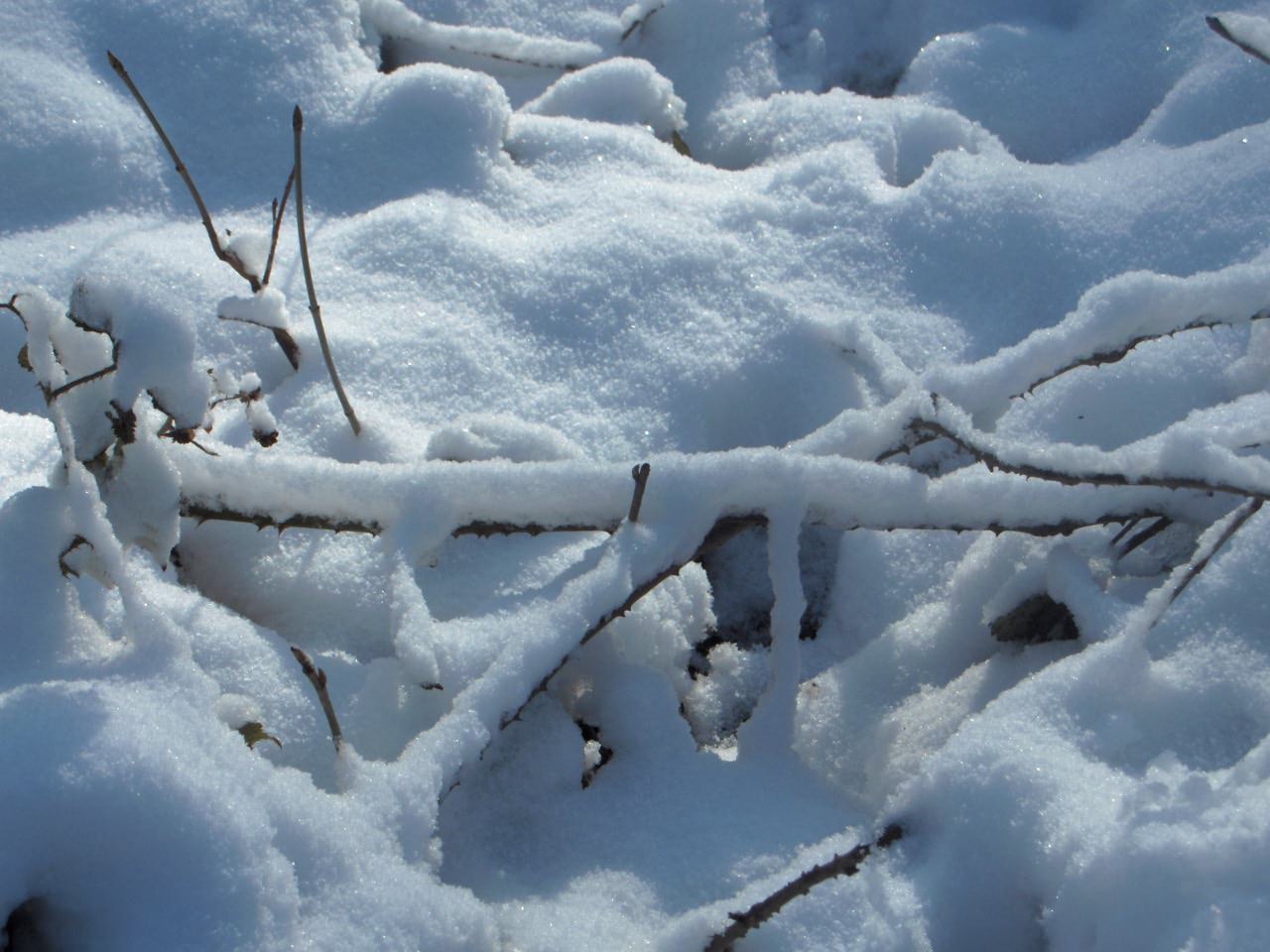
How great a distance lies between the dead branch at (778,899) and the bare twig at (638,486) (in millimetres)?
426

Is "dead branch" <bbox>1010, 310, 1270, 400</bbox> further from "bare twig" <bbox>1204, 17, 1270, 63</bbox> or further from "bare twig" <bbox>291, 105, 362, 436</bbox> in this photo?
"bare twig" <bbox>291, 105, 362, 436</bbox>

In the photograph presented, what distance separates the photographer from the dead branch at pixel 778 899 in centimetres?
97

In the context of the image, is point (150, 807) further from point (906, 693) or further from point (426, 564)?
point (906, 693)

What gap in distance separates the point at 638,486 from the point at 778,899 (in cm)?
46

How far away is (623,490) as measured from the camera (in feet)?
4.19

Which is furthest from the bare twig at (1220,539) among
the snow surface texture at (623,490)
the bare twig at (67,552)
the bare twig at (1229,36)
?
the bare twig at (67,552)

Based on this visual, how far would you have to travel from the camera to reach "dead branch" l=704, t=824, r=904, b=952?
0.97 m

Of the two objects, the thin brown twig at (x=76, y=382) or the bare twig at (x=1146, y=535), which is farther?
the bare twig at (x=1146, y=535)

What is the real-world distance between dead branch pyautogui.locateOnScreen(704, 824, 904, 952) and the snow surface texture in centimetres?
2

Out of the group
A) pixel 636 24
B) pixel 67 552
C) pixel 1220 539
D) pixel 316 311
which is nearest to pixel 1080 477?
pixel 1220 539

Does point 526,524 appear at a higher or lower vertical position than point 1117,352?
lower

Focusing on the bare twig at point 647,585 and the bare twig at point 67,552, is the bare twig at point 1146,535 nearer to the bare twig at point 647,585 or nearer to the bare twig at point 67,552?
the bare twig at point 647,585

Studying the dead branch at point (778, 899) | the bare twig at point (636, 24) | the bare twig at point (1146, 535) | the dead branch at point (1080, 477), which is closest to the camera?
the dead branch at point (778, 899)

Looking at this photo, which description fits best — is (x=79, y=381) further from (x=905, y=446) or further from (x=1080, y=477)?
(x=1080, y=477)
